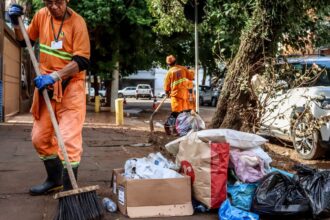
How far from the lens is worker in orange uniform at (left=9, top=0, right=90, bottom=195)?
432 cm

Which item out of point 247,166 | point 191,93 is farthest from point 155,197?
point 191,93

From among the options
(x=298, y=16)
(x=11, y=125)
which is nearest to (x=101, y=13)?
(x=11, y=125)

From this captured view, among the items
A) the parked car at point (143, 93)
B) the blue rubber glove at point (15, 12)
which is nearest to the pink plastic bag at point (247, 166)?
the blue rubber glove at point (15, 12)

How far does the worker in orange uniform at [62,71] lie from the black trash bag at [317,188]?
211 cm

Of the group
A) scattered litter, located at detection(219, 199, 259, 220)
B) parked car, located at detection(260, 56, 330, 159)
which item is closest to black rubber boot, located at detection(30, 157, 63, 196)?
scattered litter, located at detection(219, 199, 259, 220)

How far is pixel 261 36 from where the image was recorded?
283 inches

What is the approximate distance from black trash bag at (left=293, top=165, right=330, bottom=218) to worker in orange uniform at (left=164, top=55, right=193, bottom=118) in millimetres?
5534

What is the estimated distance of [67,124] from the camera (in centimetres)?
436

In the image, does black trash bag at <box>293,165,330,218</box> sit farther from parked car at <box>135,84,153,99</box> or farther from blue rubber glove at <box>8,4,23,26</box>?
parked car at <box>135,84,153,99</box>

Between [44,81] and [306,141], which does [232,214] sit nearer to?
[44,81]

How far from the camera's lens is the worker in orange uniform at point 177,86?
10.0 m

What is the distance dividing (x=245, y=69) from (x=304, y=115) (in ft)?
3.77

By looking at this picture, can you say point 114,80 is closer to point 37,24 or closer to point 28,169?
point 28,169

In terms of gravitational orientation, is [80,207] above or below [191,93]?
below
